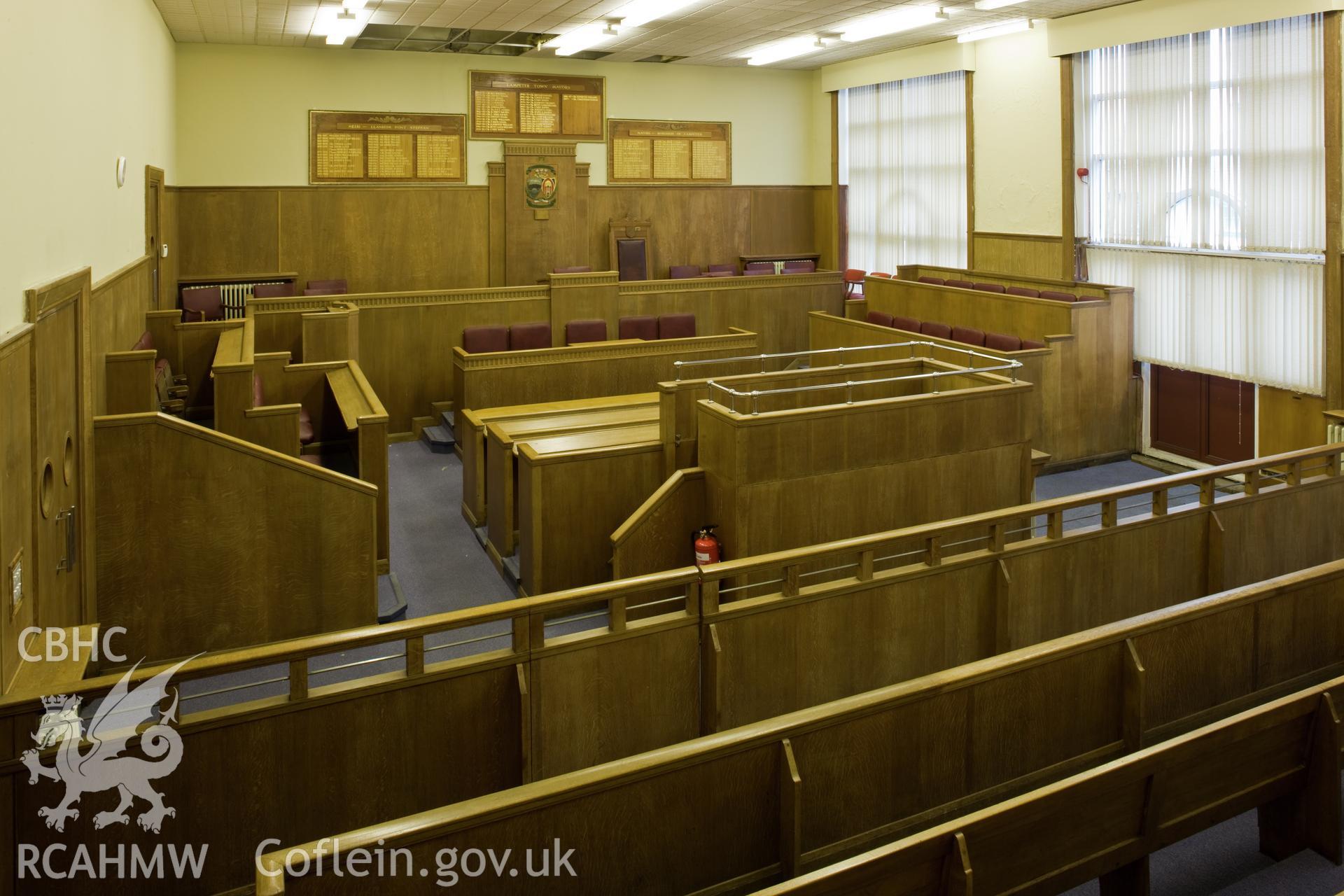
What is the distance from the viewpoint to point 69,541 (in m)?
4.59

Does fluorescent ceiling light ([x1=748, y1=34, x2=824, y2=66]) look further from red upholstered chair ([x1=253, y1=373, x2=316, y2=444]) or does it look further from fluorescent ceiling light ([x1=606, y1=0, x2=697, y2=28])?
red upholstered chair ([x1=253, y1=373, x2=316, y2=444])

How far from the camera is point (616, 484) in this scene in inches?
248

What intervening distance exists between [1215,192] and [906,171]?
4.70 meters

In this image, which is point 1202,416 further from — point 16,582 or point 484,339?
point 16,582

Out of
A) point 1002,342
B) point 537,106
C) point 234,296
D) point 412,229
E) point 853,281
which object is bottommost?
point 1002,342

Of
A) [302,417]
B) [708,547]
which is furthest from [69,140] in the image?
[708,547]

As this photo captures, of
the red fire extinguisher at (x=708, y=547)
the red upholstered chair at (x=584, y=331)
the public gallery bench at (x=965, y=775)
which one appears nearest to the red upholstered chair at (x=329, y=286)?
the red upholstered chair at (x=584, y=331)

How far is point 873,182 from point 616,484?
886cm

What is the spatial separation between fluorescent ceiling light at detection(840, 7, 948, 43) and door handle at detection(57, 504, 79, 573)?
28.3 feet

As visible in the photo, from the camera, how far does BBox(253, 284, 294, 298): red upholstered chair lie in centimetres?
1088

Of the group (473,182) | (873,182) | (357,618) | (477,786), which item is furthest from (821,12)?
(477,786)

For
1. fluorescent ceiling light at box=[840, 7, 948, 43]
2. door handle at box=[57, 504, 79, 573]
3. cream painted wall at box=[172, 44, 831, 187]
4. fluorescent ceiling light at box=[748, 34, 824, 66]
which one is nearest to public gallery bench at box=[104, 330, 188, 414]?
door handle at box=[57, 504, 79, 573]

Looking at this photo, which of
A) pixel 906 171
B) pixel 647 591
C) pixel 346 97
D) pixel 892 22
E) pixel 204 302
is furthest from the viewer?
pixel 906 171

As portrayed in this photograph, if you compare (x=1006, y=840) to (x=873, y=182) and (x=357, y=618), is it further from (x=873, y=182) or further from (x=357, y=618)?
(x=873, y=182)
